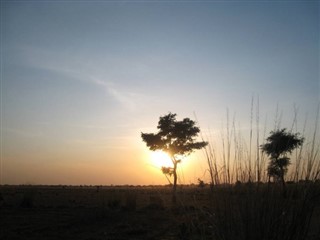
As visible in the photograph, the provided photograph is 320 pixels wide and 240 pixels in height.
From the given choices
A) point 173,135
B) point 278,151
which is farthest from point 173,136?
point 278,151

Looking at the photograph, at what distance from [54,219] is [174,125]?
18322 millimetres

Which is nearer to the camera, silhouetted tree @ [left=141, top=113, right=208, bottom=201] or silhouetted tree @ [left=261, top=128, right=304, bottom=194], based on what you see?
silhouetted tree @ [left=261, top=128, right=304, bottom=194]

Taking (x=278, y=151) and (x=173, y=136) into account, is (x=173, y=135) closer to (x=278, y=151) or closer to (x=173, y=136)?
(x=173, y=136)

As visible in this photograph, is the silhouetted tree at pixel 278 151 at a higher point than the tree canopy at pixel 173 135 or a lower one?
lower

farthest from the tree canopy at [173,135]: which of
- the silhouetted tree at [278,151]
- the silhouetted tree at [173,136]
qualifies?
the silhouetted tree at [278,151]

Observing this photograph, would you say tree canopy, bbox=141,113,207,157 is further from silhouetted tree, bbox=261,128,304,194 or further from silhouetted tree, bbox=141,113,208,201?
silhouetted tree, bbox=261,128,304,194

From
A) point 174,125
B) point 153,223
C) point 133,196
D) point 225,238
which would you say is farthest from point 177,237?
point 174,125

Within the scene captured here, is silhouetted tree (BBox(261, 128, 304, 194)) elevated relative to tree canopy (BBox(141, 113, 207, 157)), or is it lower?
lower

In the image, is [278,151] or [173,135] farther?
[173,135]

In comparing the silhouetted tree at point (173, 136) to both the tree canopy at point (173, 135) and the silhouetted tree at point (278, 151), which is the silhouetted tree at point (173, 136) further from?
the silhouetted tree at point (278, 151)

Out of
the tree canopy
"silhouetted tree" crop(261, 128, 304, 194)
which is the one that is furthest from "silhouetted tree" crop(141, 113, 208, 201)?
"silhouetted tree" crop(261, 128, 304, 194)

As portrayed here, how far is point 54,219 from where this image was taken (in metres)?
15.1

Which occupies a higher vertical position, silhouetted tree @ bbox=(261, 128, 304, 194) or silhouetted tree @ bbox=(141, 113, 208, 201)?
silhouetted tree @ bbox=(141, 113, 208, 201)

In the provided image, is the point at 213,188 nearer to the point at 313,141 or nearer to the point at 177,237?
the point at 313,141
